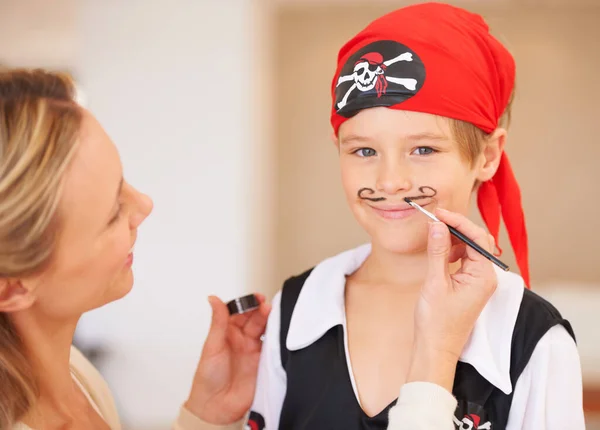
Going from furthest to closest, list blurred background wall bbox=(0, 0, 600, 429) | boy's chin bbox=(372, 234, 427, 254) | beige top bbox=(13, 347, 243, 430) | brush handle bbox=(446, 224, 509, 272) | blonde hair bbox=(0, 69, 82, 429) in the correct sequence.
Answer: blurred background wall bbox=(0, 0, 600, 429)
beige top bbox=(13, 347, 243, 430)
boy's chin bbox=(372, 234, 427, 254)
brush handle bbox=(446, 224, 509, 272)
blonde hair bbox=(0, 69, 82, 429)

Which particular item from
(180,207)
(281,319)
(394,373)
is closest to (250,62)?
(180,207)

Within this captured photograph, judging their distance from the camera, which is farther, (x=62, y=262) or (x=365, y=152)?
(x=365, y=152)

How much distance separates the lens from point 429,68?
3.00 ft

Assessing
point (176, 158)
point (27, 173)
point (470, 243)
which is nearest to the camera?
point (27, 173)

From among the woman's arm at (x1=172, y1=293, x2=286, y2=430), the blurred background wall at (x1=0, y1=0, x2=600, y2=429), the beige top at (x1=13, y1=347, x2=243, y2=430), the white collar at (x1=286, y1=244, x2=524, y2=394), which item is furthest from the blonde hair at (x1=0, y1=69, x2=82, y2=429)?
the blurred background wall at (x1=0, y1=0, x2=600, y2=429)

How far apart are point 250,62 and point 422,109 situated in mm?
1809

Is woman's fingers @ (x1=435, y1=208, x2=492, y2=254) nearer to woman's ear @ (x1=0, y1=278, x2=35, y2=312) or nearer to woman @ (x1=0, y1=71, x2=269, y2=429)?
woman @ (x1=0, y1=71, x2=269, y2=429)

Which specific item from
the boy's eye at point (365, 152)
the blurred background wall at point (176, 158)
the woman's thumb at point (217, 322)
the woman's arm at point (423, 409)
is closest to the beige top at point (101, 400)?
the woman's thumb at point (217, 322)

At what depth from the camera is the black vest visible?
897mm

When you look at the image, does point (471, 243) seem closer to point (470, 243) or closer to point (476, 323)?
point (470, 243)

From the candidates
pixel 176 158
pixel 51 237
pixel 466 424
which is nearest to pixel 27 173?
pixel 51 237

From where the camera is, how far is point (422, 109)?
914 mm

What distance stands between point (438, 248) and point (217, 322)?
44 cm

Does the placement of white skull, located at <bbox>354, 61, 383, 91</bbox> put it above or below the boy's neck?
above
